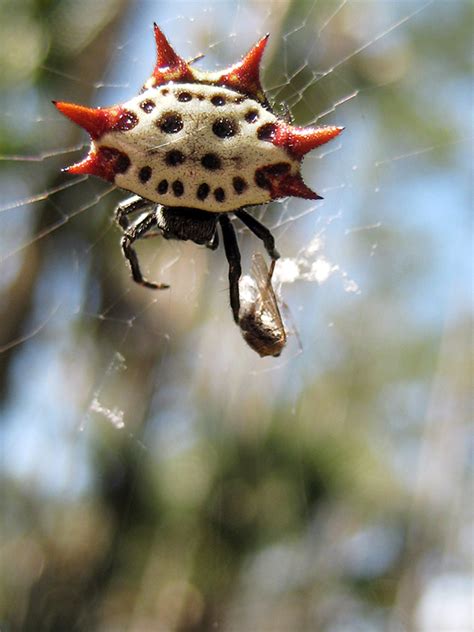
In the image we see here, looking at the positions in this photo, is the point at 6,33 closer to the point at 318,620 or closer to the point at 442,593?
the point at 442,593

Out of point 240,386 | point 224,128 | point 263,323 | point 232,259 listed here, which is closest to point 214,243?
point 232,259

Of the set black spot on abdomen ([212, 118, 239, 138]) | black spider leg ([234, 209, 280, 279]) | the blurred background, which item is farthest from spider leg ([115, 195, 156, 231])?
the blurred background

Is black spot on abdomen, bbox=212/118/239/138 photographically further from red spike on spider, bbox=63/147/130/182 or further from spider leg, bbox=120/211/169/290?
spider leg, bbox=120/211/169/290

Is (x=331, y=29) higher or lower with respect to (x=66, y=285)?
higher

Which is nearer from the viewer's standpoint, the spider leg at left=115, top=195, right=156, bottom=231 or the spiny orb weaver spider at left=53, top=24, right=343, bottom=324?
the spiny orb weaver spider at left=53, top=24, right=343, bottom=324

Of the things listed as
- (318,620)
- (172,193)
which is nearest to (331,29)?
(172,193)

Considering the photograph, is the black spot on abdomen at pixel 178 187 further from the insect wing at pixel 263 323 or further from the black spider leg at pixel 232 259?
the insect wing at pixel 263 323

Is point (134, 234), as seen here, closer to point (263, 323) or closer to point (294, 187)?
point (263, 323)
